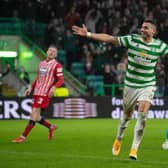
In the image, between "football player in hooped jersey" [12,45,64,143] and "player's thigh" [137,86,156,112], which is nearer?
"player's thigh" [137,86,156,112]

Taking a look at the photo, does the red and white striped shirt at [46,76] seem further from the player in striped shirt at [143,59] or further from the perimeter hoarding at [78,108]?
the perimeter hoarding at [78,108]

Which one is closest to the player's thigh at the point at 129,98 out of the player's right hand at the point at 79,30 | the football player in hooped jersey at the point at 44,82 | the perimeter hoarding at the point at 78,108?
the player's right hand at the point at 79,30

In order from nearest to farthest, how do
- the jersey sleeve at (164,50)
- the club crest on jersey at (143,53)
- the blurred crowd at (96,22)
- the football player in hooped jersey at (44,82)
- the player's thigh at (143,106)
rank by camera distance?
1. the player's thigh at (143,106)
2. the club crest on jersey at (143,53)
3. the jersey sleeve at (164,50)
4. the football player in hooped jersey at (44,82)
5. the blurred crowd at (96,22)

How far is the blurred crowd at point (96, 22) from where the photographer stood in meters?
28.7

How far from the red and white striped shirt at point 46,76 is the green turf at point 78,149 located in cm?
111

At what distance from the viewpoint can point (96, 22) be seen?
30.8 meters

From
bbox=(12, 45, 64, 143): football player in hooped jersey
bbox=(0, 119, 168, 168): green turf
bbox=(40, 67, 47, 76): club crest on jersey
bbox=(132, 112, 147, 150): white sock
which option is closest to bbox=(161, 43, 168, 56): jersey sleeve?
bbox=(132, 112, 147, 150): white sock

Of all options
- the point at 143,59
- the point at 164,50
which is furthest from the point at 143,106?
the point at 164,50

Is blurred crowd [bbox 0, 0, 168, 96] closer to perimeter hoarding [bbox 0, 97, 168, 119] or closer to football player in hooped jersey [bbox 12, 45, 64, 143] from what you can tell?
perimeter hoarding [bbox 0, 97, 168, 119]

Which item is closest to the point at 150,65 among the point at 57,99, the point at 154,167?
the point at 154,167

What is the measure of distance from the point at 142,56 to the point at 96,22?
62.8 feet

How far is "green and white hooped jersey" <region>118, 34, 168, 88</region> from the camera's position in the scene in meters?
11.8

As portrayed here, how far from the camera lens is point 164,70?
1141 inches

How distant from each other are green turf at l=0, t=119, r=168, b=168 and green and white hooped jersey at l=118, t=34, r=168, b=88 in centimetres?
130
